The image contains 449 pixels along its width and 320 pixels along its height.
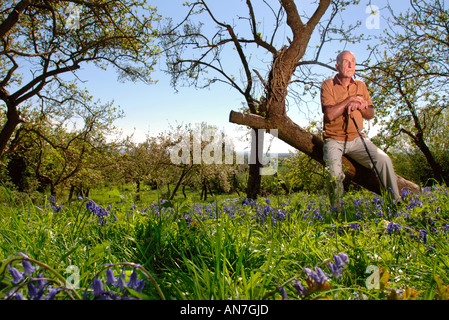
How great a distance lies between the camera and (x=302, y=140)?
22.1ft

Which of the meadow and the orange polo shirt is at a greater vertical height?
the orange polo shirt

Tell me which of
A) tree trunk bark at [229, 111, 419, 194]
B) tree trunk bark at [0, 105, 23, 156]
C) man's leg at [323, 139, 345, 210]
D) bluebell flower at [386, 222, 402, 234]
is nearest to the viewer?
bluebell flower at [386, 222, 402, 234]

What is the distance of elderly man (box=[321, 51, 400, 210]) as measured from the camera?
209 inches

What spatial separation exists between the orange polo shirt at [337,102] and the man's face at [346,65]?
0.15 m

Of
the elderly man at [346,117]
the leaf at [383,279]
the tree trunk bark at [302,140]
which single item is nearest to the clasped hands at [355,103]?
the elderly man at [346,117]

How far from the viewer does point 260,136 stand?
28.7 ft

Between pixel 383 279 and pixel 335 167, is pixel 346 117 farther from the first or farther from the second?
pixel 383 279

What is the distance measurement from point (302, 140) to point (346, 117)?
1455mm

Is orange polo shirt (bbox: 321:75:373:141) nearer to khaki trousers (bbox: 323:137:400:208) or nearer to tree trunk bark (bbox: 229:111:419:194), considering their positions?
khaki trousers (bbox: 323:137:400:208)

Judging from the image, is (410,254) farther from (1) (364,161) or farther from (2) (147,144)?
(2) (147,144)

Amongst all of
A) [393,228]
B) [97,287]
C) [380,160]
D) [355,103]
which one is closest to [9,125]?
[355,103]

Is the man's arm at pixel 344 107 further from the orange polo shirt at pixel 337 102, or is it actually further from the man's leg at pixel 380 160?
the man's leg at pixel 380 160

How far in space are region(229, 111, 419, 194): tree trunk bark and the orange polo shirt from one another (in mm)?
983

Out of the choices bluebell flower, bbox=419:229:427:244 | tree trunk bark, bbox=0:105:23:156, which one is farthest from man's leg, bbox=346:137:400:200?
tree trunk bark, bbox=0:105:23:156
